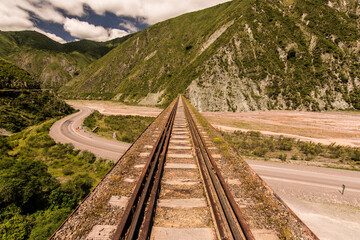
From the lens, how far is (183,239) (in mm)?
3238

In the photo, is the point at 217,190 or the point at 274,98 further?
the point at 274,98

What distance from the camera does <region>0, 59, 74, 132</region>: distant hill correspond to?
40.4m

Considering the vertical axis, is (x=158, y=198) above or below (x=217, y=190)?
below

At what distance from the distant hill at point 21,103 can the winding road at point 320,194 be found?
58.7m

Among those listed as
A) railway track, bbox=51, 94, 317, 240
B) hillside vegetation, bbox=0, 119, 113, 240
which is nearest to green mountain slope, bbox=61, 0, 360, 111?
hillside vegetation, bbox=0, 119, 113, 240

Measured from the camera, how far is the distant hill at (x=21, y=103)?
133 ft

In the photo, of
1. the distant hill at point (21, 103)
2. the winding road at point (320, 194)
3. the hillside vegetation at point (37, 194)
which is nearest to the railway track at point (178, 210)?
the hillside vegetation at point (37, 194)

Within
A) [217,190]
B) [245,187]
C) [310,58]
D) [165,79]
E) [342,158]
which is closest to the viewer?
[217,190]

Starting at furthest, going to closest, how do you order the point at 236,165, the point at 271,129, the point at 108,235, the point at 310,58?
the point at 310,58, the point at 271,129, the point at 236,165, the point at 108,235

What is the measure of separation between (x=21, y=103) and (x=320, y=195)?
75392mm

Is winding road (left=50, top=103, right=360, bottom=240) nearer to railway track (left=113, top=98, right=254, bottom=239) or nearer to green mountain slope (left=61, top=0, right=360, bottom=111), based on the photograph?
railway track (left=113, top=98, right=254, bottom=239)

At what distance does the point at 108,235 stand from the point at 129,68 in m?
130

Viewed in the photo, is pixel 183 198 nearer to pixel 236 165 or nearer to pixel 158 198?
pixel 158 198

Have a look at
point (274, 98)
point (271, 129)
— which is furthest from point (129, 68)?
point (271, 129)
